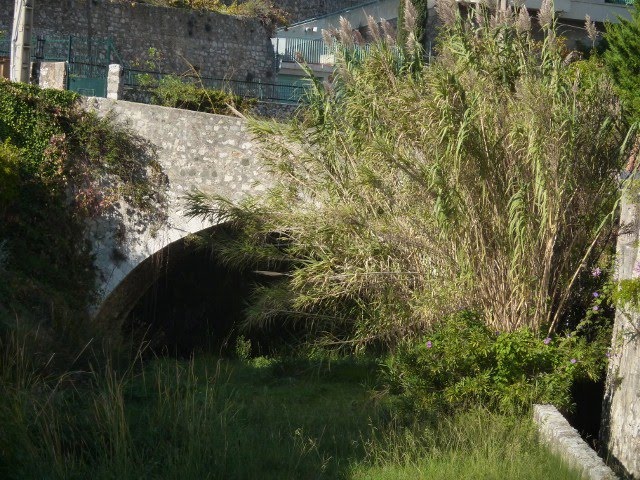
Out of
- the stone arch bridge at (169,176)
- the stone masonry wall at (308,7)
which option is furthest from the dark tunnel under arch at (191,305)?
the stone masonry wall at (308,7)

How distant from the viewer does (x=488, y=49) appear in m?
9.78

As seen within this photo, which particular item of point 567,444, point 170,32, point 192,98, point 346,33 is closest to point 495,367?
point 567,444

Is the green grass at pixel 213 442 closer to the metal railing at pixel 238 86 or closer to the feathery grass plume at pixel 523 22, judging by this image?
the feathery grass plume at pixel 523 22

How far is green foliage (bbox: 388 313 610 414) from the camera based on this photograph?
841 cm

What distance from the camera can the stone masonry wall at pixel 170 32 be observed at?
20984 millimetres

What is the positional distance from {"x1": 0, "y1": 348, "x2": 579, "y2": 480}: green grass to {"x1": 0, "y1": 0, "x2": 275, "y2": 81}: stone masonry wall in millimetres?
14103

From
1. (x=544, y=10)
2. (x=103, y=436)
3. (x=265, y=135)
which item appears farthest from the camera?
(x=265, y=135)

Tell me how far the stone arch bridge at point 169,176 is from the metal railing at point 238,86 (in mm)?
1504

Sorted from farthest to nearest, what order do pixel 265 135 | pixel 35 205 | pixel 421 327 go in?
pixel 35 205 < pixel 265 135 < pixel 421 327

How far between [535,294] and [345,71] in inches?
126

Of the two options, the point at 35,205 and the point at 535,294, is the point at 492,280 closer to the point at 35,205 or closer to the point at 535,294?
the point at 535,294

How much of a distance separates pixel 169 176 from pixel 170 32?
366 inches

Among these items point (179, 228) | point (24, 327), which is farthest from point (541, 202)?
point (179, 228)

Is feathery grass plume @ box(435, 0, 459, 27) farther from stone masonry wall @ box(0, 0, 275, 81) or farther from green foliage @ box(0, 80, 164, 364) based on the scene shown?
stone masonry wall @ box(0, 0, 275, 81)
